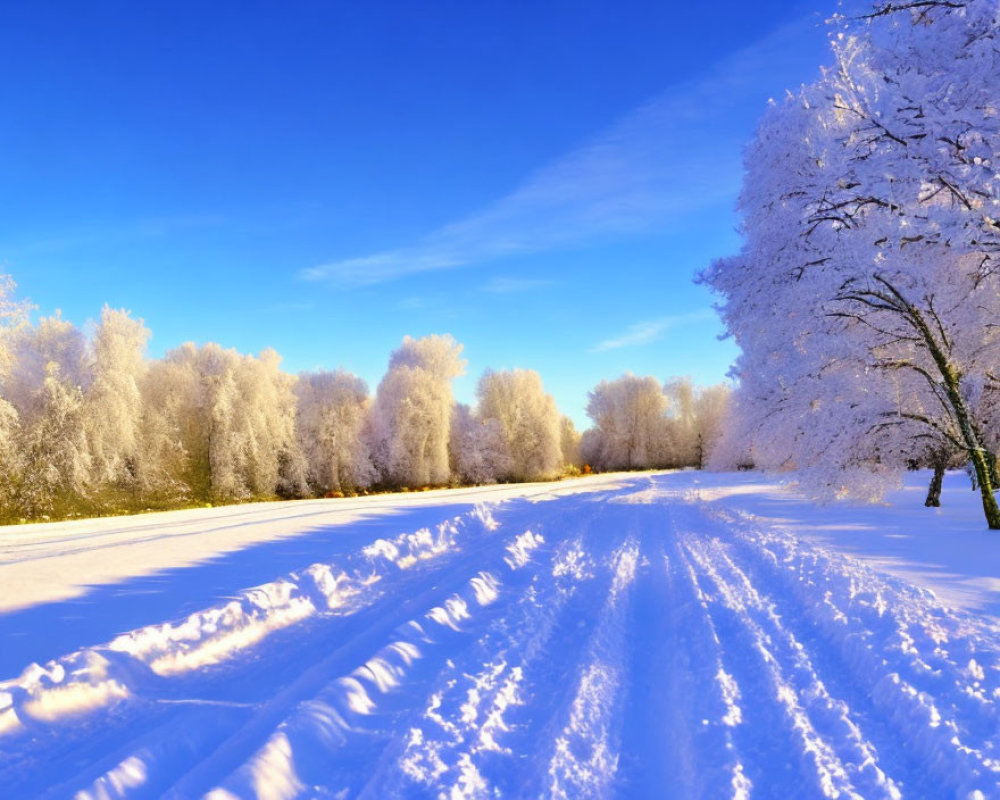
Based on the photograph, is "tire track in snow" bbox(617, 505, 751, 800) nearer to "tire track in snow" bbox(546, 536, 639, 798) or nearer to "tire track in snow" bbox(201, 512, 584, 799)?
"tire track in snow" bbox(546, 536, 639, 798)

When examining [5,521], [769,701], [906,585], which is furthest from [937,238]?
[5,521]

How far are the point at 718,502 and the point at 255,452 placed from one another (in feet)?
88.3

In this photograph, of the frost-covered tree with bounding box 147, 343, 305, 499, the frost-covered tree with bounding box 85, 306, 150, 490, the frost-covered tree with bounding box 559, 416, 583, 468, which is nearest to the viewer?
the frost-covered tree with bounding box 85, 306, 150, 490

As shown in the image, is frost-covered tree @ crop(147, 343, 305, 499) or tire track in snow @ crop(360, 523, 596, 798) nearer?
tire track in snow @ crop(360, 523, 596, 798)

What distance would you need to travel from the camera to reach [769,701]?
4426mm

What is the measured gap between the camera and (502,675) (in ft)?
16.4

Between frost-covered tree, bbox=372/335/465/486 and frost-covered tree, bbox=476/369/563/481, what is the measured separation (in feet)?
25.7

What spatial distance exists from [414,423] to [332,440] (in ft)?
20.7

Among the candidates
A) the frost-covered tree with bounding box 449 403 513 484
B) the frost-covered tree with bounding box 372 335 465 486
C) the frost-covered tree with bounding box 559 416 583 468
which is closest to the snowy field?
the frost-covered tree with bounding box 372 335 465 486

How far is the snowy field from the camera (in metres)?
3.59

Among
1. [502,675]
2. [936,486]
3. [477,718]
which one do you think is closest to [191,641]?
[502,675]

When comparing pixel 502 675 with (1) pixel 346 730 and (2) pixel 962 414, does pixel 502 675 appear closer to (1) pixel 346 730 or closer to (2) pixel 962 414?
(1) pixel 346 730

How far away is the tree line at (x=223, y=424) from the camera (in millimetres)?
26219

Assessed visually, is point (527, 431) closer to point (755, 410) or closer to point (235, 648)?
point (755, 410)
